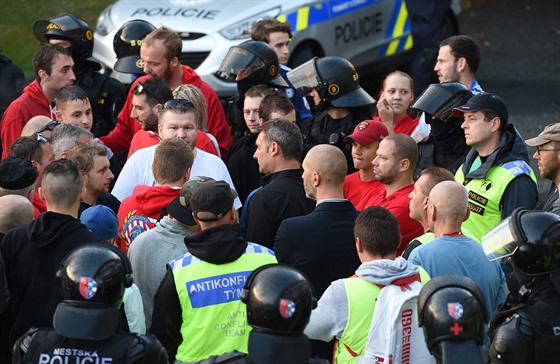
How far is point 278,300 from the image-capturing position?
427cm

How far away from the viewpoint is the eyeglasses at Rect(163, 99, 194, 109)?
7602mm

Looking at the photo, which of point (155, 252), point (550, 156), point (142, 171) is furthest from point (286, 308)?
point (142, 171)

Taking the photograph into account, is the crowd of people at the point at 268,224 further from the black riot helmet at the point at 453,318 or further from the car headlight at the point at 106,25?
the car headlight at the point at 106,25

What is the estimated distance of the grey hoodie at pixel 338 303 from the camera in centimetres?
530

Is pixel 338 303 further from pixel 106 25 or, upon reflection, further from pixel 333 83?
pixel 106 25

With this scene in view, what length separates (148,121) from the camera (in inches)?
324

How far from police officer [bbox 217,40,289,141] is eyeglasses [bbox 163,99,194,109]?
1342mm

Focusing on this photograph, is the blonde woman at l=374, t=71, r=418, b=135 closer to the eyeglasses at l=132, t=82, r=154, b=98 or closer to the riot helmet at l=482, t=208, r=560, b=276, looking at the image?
the eyeglasses at l=132, t=82, r=154, b=98

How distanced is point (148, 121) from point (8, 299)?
9.52ft

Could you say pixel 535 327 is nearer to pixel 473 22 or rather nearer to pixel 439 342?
pixel 439 342

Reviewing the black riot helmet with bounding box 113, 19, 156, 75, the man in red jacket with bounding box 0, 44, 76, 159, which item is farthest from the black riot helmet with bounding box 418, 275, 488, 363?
the black riot helmet with bounding box 113, 19, 156, 75

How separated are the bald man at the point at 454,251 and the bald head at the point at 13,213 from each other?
2071 mm

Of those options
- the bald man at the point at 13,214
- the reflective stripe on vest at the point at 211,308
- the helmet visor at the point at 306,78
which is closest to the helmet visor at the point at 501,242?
the reflective stripe on vest at the point at 211,308

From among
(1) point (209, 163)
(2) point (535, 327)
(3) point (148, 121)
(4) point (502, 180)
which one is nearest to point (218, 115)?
(3) point (148, 121)
